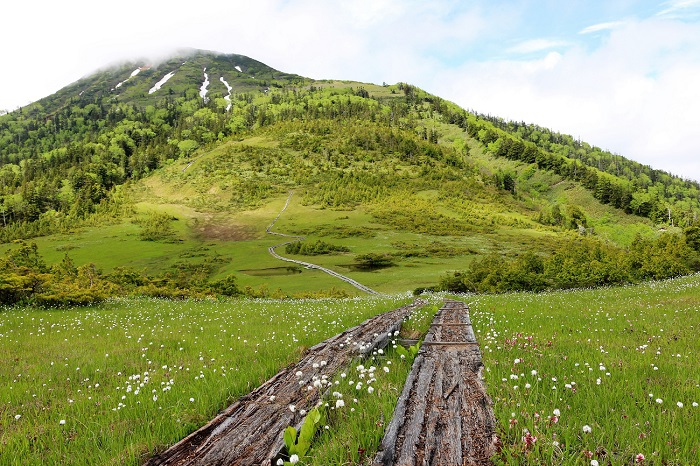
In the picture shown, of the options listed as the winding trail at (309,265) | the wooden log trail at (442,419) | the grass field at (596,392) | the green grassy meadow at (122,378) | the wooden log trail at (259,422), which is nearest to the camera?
the wooden log trail at (442,419)

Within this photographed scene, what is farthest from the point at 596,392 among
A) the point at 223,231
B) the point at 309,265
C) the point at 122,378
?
the point at 223,231

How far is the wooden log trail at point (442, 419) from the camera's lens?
3330 millimetres

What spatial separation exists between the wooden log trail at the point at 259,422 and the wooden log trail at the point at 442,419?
3.94 feet

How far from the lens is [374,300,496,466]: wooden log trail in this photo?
3.33 m

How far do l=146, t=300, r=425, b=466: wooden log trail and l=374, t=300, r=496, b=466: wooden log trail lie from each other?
47.2 inches

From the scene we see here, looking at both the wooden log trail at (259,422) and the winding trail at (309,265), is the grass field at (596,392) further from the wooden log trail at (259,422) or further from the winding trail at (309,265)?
the winding trail at (309,265)

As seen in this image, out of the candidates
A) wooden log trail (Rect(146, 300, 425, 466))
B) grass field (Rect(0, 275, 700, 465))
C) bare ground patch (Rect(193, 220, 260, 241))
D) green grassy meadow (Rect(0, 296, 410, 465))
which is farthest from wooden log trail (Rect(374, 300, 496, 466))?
bare ground patch (Rect(193, 220, 260, 241))

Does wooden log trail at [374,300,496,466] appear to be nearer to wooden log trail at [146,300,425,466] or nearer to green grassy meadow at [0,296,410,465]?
wooden log trail at [146,300,425,466]

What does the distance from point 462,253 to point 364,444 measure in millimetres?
99831

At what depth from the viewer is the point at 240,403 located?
4953 mm

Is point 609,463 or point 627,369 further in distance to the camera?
point 627,369

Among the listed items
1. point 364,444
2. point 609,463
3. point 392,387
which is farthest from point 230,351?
point 609,463

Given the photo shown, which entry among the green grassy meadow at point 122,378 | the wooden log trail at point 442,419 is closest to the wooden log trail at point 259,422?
the green grassy meadow at point 122,378

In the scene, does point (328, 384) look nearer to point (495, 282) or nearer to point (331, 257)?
point (495, 282)
